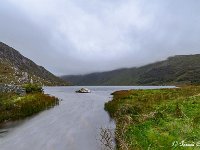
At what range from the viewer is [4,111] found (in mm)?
50562

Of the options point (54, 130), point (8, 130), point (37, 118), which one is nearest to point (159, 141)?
point (54, 130)

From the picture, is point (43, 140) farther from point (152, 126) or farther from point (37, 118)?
point (37, 118)

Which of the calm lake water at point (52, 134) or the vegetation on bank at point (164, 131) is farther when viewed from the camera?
the calm lake water at point (52, 134)

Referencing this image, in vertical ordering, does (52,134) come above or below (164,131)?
below

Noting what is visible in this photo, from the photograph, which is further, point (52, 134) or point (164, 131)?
point (52, 134)

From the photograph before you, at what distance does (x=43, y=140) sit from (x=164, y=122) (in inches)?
436

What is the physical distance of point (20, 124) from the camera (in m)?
43.4

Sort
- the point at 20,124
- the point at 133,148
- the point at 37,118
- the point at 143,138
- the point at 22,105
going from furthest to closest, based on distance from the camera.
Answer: the point at 22,105 < the point at 37,118 < the point at 20,124 < the point at 143,138 < the point at 133,148

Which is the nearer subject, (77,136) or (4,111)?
(77,136)

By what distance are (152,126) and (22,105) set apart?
3059cm

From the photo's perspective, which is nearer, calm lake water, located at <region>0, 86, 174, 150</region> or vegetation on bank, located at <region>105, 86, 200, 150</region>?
vegetation on bank, located at <region>105, 86, 200, 150</region>

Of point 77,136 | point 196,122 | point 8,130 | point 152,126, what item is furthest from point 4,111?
point 196,122

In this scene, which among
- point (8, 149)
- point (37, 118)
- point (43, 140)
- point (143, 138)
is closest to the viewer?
point (143, 138)

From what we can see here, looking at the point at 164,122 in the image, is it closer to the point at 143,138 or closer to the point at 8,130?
the point at 143,138
